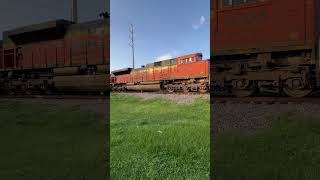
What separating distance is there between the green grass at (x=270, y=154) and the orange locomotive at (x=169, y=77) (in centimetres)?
565

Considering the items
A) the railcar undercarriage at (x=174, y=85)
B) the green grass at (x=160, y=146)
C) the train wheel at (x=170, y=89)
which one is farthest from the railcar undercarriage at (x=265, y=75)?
the green grass at (x=160, y=146)

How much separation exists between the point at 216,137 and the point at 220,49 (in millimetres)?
5691

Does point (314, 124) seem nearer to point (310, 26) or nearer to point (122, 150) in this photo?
point (122, 150)

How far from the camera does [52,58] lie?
13.6 metres

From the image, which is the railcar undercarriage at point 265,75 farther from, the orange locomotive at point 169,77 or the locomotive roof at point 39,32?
the locomotive roof at point 39,32

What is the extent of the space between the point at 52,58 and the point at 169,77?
5.18 m

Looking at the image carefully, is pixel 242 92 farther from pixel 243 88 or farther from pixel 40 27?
pixel 40 27

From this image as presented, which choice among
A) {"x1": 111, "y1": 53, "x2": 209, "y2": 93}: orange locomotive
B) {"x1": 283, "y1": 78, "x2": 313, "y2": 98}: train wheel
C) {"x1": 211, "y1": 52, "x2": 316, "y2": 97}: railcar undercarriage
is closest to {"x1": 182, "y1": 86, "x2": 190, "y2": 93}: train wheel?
{"x1": 111, "y1": 53, "x2": 209, "y2": 93}: orange locomotive

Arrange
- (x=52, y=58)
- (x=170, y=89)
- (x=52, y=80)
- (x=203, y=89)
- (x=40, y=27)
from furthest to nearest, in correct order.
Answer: (x=170, y=89)
(x=52, y=58)
(x=52, y=80)
(x=40, y=27)
(x=203, y=89)

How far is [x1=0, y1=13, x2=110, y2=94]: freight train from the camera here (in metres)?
11.3

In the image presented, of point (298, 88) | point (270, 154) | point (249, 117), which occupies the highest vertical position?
point (298, 88)

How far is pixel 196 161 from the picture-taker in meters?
3.40

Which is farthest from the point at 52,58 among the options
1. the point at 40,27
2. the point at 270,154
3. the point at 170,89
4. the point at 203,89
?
the point at 270,154

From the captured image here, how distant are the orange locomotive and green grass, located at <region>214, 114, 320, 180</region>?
18.5 ft
